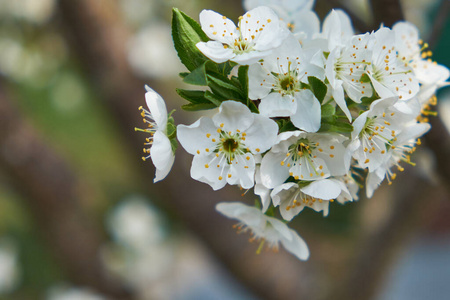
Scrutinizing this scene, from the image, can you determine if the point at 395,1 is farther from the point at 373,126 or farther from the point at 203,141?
the point at 203,141

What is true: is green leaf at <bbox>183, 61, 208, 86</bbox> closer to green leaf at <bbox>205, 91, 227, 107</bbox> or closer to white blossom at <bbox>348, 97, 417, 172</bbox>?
green leaf at <bbox>205, 91, 227, 107</bbox>

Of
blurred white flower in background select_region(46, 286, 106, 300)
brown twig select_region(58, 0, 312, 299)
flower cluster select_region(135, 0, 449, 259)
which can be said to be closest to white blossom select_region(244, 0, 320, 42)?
flower cluster select_region(135, 0, 449, 259)

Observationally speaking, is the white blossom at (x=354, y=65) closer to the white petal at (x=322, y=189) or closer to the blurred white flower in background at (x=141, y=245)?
the white petal at (x=322, y=189)

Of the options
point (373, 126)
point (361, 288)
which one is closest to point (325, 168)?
point (373, 126)

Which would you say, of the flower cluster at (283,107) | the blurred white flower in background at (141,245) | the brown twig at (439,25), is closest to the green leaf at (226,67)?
the flower cluster at (283,107)

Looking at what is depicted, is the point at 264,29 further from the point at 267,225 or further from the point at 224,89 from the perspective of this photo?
the point at 267,225

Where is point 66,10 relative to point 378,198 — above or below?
above

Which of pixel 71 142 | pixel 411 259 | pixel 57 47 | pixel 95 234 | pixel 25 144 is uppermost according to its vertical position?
pixel 57 47
